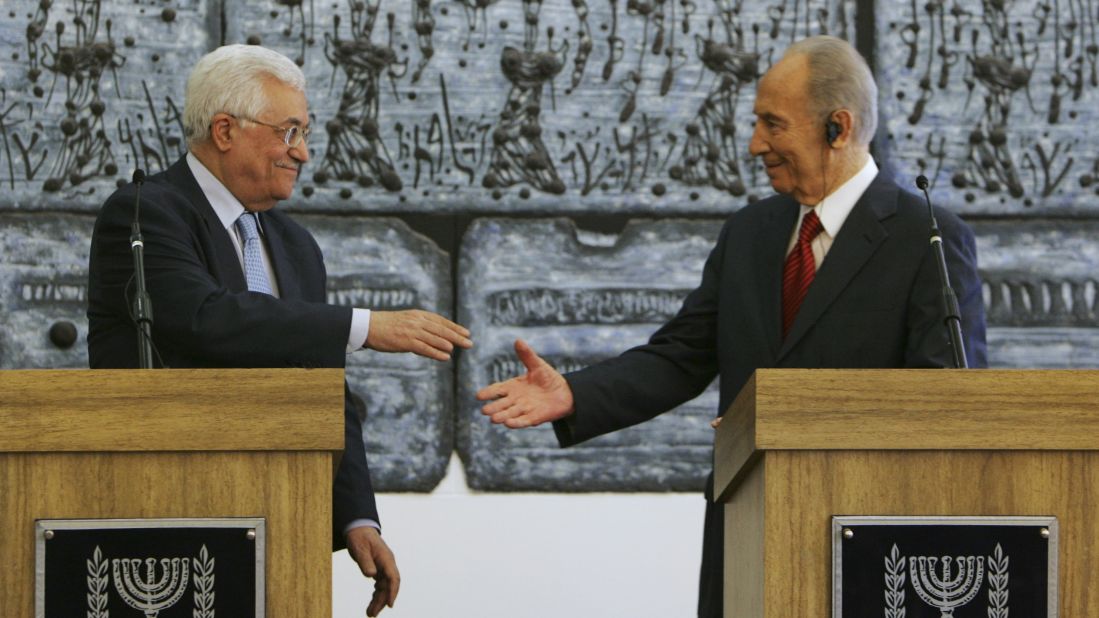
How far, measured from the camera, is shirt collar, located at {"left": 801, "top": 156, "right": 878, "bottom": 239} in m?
3.20

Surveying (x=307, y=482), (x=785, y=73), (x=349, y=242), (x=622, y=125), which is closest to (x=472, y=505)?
(x=349, y=242)

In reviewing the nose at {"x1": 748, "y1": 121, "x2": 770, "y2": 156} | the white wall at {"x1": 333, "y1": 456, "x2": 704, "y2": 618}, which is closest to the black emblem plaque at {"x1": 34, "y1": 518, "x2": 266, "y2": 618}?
the nose at {"x1": 748, "y1": 121, "x2": 770, "y2": 156}

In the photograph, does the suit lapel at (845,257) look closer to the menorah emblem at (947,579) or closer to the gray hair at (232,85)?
the menorah emblem at (947,579)

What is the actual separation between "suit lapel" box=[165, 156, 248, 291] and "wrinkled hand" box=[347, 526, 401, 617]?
0.50 metres

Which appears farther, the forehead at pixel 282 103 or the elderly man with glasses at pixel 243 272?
the forehead at pixel 282 103

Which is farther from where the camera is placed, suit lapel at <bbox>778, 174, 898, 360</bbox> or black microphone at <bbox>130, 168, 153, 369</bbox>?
suit lapel at <bbox>778, 174, 898, 360</bbox>

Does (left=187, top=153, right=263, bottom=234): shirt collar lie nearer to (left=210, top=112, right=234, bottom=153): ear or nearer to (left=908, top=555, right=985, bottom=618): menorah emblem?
(left=210, top=112, right=234, bottom=153): ear

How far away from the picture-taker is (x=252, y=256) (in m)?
3.17

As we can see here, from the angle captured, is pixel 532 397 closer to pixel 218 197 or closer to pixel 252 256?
pixel 252 256

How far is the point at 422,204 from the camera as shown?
430 cm

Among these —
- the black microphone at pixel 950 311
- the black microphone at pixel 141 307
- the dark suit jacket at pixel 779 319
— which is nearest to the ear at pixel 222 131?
the black microphone at pixel 141 307

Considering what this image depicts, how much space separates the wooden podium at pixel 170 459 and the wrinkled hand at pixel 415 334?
2.21 ft

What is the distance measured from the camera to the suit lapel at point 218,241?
3.05m

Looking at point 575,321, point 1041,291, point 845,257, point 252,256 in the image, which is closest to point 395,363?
point 575,321
